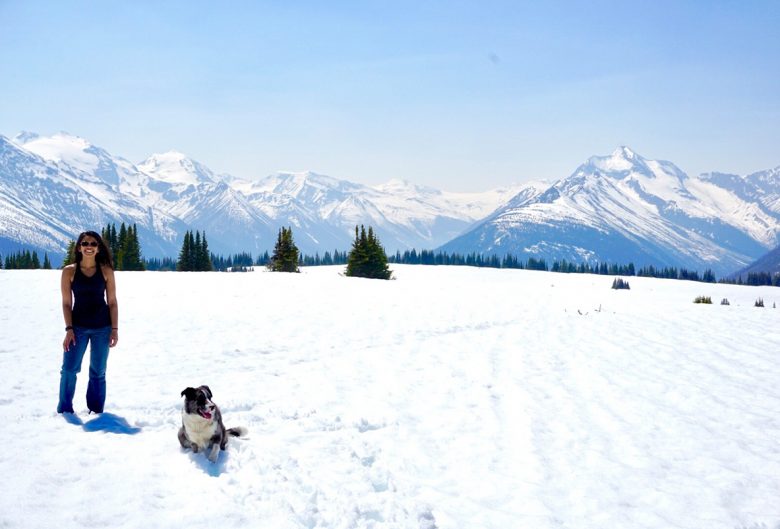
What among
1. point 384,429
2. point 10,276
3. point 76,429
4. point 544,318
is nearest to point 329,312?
point 544,318

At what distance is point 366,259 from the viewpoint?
219ft

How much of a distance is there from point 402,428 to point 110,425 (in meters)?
5.45

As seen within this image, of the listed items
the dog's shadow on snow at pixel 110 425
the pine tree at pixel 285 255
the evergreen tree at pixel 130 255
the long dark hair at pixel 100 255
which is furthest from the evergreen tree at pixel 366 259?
the long dark hair at pixel 100 255

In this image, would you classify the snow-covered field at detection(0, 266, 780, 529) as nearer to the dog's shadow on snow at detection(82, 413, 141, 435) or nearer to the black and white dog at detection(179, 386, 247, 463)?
the dog's shadow on snow at detection(82, 413, 141, 435)

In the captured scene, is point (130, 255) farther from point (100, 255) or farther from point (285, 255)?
point (100, 255)

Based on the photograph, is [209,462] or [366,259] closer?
[209,462]

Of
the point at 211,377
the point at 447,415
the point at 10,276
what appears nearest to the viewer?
the point at 447,415

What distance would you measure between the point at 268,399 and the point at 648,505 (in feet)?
25.9

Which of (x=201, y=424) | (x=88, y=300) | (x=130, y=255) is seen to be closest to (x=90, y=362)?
(x=88, y=300)

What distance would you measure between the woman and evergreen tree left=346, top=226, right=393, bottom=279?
2250 inches

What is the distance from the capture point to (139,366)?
47.6 feet

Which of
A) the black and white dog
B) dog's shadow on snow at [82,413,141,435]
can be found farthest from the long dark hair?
the black and white dog

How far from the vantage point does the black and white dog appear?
25.0 ft

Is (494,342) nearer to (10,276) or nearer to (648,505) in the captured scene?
(648,505)
